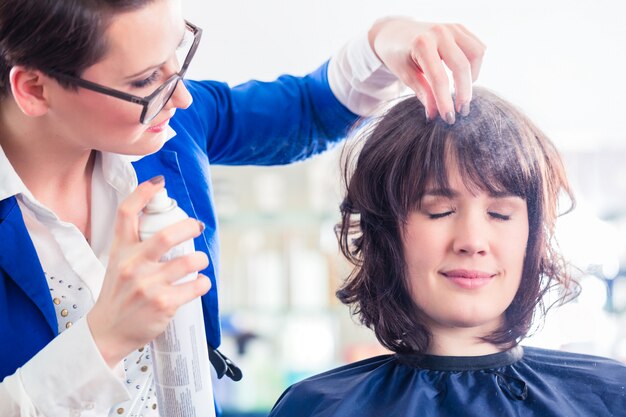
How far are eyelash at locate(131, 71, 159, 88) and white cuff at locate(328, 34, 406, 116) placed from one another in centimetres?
42

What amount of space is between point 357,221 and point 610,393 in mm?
496

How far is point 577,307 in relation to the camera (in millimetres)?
1275

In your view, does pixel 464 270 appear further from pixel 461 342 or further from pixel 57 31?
pixel 57 31

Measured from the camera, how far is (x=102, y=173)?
1.25 m

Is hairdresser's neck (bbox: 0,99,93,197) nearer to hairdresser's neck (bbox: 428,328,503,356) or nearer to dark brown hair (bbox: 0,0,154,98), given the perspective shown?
dark brown hair (bbox: 0,0,154,98)

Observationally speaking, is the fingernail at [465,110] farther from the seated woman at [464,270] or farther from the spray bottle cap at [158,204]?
the spray bottle cap at [158,204]

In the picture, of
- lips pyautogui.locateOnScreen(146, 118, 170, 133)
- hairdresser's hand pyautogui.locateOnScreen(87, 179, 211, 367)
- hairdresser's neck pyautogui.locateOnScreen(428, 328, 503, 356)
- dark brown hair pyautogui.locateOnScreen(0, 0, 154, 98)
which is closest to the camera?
hairdresser's hand pyautogui.locateOnScreen(87, 179, 211, 367)

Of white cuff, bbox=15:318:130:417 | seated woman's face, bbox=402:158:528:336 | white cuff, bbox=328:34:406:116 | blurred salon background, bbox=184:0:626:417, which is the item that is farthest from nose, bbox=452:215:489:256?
white cuff, bbox=15:318:130:417

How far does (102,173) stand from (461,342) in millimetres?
662

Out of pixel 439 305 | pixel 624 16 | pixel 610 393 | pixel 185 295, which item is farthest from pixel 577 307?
pixel 185 295

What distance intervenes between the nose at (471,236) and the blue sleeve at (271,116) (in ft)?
1.27

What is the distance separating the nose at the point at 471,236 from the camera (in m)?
1.12

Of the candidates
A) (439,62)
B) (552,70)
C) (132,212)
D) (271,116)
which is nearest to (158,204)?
(132,212)

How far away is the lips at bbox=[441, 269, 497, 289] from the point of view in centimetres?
114
